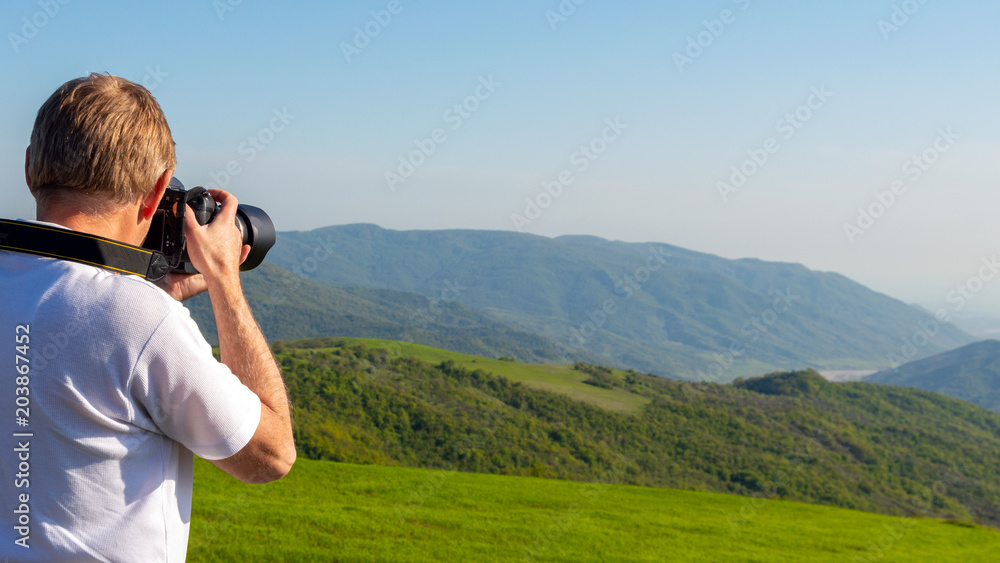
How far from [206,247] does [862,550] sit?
15.8m

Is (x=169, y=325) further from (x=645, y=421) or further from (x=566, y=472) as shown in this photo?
(x=645, y=421)

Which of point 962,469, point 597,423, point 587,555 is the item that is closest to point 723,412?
point 597,423

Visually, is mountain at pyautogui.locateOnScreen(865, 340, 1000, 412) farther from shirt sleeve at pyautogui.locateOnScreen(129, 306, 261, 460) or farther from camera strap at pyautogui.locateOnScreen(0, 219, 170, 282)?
A: camera strap at pyautogui.locateOnScreen(0, 219, 170, 282)

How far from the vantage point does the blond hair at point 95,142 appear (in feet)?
3.32

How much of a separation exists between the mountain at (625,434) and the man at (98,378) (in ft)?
94.0

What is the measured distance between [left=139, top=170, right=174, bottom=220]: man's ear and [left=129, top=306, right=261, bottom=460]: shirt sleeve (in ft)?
0.78

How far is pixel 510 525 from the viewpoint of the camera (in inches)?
408

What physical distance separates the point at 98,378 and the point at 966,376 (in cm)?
21869

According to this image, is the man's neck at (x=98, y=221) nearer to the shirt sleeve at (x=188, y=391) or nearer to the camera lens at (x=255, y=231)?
the shirt sleeve at (x=188, y=391)

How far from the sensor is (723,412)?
6650 cm

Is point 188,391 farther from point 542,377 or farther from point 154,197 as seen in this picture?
point 542,377

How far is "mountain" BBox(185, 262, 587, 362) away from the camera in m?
108

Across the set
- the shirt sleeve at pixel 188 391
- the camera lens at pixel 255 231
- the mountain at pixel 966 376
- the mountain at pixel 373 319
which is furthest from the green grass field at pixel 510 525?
the mountain at pixel 966 376

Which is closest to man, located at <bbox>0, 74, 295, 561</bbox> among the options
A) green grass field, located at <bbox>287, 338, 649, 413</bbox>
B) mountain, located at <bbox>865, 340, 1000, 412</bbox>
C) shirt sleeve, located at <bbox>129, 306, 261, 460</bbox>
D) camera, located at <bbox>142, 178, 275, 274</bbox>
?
shirt sleeve, located at <bbox>129, 306, 261, 460</bbox>
